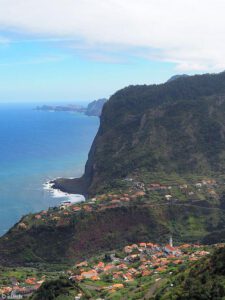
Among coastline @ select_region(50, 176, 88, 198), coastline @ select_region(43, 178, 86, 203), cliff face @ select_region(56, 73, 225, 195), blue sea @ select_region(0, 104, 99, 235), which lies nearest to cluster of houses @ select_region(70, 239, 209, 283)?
blue sea @ select_region(0, 104, 99, 235)

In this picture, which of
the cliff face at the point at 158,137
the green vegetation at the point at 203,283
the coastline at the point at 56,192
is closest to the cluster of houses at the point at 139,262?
the green vegetation at the point at 203,283

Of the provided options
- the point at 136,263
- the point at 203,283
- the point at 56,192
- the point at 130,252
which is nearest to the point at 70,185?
the point at 56,192

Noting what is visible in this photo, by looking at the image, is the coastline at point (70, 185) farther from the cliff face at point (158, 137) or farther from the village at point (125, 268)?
the village at point (125, 268)

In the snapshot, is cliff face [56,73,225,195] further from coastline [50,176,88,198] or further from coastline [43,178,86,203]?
coastline [43,178,86,203]

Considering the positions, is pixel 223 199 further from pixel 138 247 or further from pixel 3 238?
pixel 3 238

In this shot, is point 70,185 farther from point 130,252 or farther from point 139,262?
point 139,262

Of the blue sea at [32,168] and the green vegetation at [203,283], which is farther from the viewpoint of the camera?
the blue sea at [32,168]
